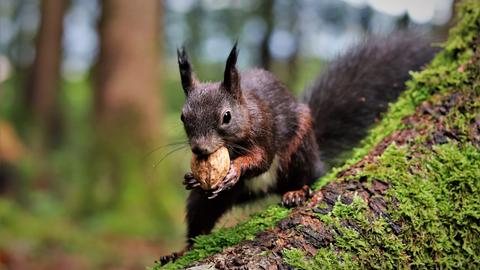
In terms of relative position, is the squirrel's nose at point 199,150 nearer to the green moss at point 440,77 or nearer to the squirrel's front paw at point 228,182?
the squirrel's front paw at point 228,182

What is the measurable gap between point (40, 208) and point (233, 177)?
7.91 meters

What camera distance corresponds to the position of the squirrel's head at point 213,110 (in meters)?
2.71

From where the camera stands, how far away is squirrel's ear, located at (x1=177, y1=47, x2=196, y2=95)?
9.49ft

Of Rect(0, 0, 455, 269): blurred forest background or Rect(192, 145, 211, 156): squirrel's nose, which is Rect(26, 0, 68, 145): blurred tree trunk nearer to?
Rect(0, 0, 455, 269): blurred forest background

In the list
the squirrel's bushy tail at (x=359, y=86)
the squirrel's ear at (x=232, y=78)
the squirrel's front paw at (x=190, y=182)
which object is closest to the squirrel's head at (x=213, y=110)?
the squirrel's ear at (x=232, y=78)

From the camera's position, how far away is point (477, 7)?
114 inches

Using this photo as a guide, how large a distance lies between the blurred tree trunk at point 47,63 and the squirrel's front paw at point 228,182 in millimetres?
11547

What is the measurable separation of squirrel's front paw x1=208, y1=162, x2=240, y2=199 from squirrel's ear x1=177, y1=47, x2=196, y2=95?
477mm

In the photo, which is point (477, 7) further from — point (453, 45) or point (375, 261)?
point (375, 261)

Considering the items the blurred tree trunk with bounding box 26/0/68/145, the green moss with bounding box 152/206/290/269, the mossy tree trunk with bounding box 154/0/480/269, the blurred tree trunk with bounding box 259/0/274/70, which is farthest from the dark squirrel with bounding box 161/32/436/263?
the blurred tree trunk with bounding box 26/0/68/145

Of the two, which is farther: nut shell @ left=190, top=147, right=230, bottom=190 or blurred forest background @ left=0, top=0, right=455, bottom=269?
blurred forest background @ left=0, top=0, right=455, bottom=269

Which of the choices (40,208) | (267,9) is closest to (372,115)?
(40,208)

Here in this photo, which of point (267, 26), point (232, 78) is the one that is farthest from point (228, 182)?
point (267, 26)

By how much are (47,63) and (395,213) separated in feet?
41.7
